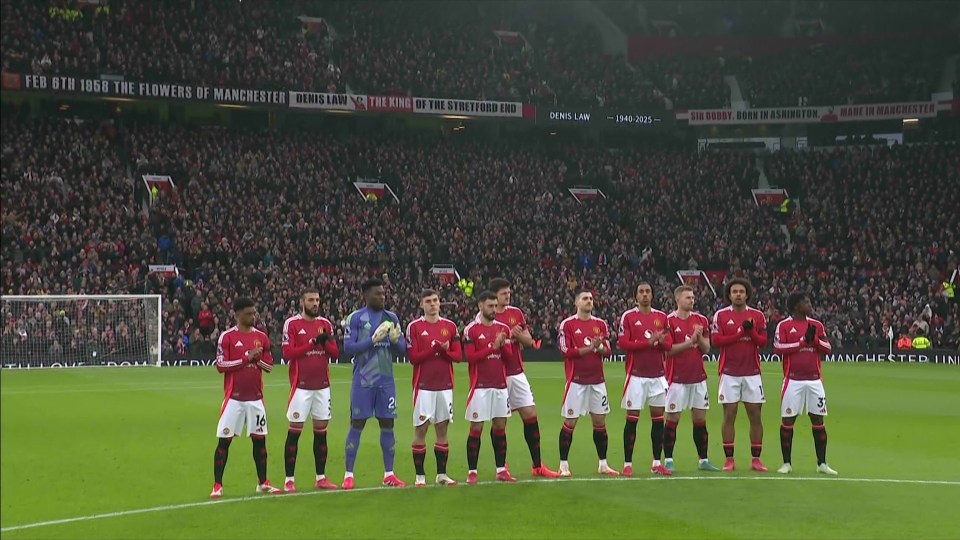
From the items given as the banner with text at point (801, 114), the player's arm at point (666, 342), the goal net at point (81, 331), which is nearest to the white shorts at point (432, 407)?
the player's arm at point (666, 342)

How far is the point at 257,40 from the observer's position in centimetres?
5341

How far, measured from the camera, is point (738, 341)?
15.8 meters

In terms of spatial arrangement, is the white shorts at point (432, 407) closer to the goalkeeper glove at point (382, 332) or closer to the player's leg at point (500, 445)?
the player's leg at point (500, 445)

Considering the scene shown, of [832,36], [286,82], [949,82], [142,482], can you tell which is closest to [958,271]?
[949,82]

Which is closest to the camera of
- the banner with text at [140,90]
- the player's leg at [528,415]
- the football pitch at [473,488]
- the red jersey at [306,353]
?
the football pitch at [473,488]

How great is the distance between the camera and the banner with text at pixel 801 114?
57562mm

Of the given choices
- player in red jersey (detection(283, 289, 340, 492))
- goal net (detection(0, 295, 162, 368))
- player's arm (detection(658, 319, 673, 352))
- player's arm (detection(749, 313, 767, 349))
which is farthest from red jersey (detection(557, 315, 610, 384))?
goal net (detection(0, 295, 162, 368))

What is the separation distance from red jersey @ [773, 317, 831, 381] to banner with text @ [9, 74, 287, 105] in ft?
124

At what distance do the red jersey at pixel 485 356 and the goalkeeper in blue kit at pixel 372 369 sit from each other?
0.91 m

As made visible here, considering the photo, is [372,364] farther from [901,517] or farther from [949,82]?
[949,82]

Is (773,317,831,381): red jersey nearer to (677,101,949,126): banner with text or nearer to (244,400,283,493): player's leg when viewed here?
(244,400,283,493): player's leg

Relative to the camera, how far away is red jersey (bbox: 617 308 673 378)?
1548 cm

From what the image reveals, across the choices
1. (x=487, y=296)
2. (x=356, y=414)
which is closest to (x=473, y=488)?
(x=356, y=414)

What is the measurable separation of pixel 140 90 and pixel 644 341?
3732cm
